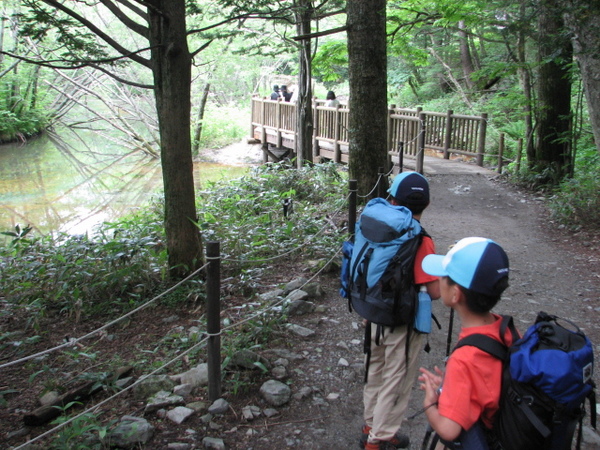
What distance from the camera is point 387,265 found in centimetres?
257

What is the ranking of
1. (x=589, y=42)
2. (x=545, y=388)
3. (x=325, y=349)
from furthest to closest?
(x=589, y=42) < (x=325, y=349) < (x=545, y=388)

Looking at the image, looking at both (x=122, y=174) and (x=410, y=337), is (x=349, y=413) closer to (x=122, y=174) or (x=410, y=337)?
(x=410, y=337)

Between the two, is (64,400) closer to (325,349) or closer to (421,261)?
(325,349)

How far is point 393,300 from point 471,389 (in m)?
0.84

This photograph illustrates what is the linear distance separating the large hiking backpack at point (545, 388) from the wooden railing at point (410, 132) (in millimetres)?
9382

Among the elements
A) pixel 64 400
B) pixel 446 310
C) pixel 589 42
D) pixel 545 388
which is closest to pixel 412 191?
pixel 545 388

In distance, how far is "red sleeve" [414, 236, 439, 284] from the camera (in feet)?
8.50

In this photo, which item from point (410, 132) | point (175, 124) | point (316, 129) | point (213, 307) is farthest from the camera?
point (316, 129)

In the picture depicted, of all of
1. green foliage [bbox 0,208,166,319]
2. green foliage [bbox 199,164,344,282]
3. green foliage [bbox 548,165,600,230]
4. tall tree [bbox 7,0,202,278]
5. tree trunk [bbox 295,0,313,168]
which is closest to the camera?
tall tree [bbox 7,0,202,278]

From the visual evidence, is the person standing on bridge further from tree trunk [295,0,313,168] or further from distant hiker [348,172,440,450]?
tree trunk [295,0,313,168]

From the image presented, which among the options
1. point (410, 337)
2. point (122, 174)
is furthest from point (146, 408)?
point (122, 174)

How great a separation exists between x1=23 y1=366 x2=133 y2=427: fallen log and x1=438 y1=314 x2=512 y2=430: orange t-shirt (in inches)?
99.4

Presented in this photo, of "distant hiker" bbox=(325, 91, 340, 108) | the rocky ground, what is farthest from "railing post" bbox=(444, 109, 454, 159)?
the rocky ground

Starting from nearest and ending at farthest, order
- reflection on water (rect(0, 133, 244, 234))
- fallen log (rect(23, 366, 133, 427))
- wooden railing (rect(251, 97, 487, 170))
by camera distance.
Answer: fallen log (rect(23, 366, 133, 427)) → wooden railing (rect(251, 97, 487, 170)) → reflection on water (rect(0, 133, 244, 234))
